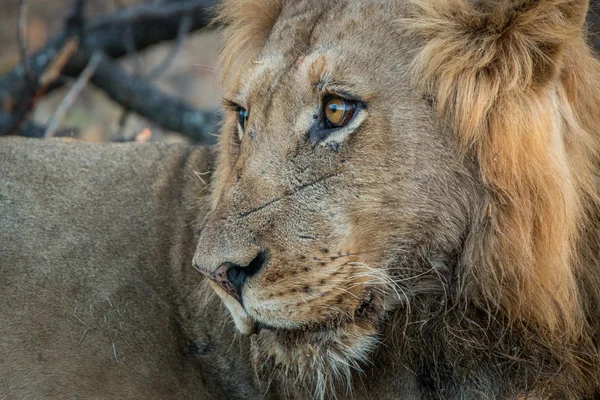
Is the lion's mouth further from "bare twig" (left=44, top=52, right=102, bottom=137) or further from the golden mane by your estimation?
"bare twig" (left=44, top=52, right=102, bottom=137)

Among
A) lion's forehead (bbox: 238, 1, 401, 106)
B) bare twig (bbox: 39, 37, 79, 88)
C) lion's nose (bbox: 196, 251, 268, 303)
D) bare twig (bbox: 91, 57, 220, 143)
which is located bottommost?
lion's nose (bbox: 196, 251, 268, 303)

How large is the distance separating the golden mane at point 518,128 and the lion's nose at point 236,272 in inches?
26.1

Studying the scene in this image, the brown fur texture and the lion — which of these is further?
the brown fur texture

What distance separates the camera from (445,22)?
2648 mm

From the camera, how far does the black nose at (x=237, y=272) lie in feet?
8.16

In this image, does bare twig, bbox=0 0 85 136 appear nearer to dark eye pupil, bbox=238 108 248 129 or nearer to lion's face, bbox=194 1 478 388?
dark eye pupil, bbox=238 108 248 129

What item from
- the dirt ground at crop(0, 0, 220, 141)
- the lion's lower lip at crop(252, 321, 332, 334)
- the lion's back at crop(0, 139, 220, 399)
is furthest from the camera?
the dirt ground at crop(0, 0, 220, 141)

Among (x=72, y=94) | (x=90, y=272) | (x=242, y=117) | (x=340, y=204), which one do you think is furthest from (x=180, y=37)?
(x=340, y=204)

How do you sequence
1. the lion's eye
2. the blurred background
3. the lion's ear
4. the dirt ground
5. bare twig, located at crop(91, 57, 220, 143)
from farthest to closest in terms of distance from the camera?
the dirt ground, bare twig, located at crop(91, 57, 220, 143), the blurred background, the lion's ear, the lion's eye

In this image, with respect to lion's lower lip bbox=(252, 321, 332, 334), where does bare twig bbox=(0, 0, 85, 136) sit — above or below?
above

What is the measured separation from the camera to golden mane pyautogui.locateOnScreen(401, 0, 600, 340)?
2570mm

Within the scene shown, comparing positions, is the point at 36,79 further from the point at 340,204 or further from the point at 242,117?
the point at 340,204

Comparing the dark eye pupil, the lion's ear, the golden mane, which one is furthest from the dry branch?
the golden mane

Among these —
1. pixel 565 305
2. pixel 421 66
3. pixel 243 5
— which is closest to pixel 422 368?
pixel 565 305
